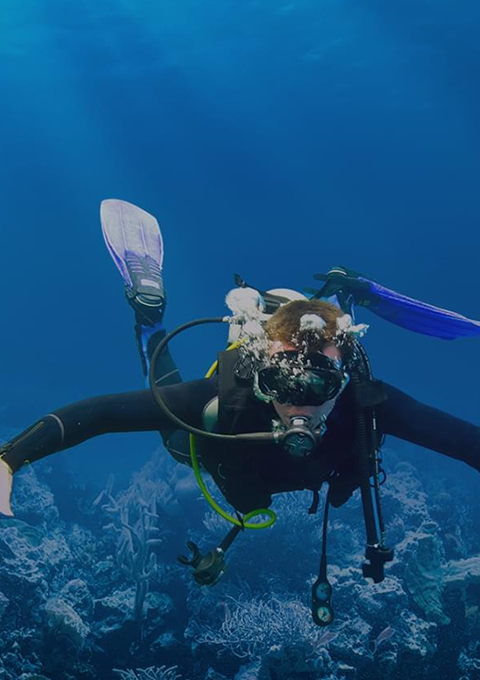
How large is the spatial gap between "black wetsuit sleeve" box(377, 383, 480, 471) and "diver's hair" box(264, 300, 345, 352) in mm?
541

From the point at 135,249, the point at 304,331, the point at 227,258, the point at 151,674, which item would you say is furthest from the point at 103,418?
the point at 227,258

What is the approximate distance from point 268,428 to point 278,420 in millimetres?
145

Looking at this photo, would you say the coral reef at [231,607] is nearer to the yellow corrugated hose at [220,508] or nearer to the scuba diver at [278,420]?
the scuba diver at [278,420]

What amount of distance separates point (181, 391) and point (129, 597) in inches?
223

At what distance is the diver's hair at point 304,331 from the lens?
2758 mm

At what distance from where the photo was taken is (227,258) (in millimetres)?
62594

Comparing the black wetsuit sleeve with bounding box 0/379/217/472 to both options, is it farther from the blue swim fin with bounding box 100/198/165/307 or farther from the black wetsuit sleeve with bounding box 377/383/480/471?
the blue swim fin with bounding box 100/198/165/307

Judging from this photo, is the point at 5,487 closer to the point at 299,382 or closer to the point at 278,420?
the point at 278,420

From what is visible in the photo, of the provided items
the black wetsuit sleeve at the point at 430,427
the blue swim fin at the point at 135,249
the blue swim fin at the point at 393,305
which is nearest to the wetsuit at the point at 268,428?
the black wetsuit sleeve at the point at 430,427

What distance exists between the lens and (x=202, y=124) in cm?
4197

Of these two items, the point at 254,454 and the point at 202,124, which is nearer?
the point at 254,454

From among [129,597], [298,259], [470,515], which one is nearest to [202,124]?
[298,259]

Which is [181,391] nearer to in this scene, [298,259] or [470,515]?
[470,515]

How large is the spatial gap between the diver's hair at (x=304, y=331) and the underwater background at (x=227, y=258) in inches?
183
